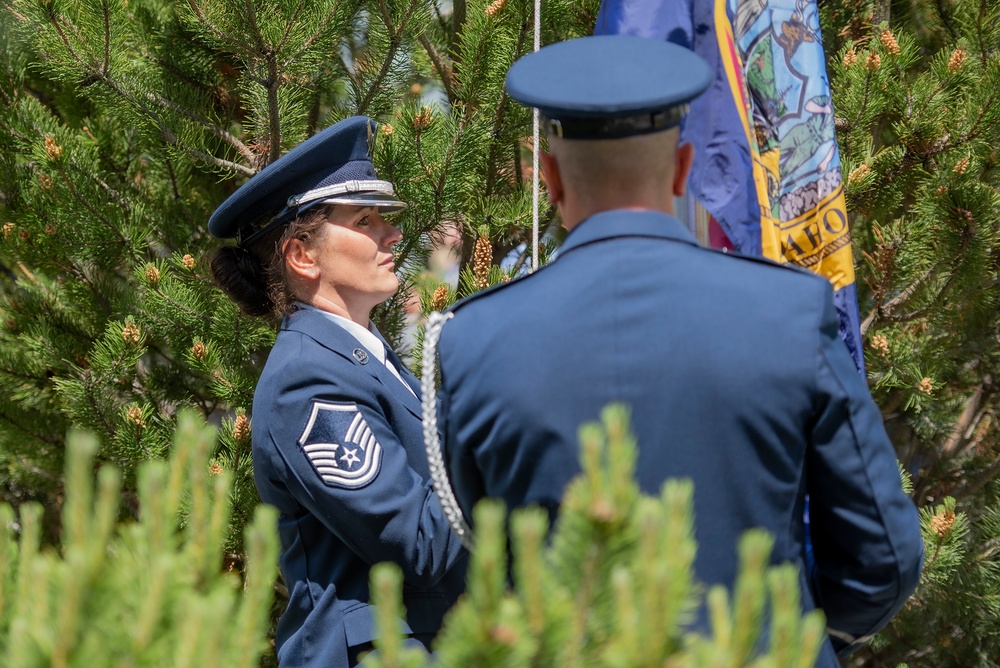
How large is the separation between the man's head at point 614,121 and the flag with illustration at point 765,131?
2.40 feet

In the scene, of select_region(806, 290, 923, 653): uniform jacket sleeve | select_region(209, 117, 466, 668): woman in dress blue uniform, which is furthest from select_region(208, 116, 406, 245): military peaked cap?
select_region(806, 290, 923, 653): uniform jacket sleeve

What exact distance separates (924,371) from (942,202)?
515 millimetres

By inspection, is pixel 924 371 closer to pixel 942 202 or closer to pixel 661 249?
pixel 942 202

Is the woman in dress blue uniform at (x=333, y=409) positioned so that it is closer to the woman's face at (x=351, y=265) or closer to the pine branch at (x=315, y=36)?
the woman's face at (x=351, y=265)

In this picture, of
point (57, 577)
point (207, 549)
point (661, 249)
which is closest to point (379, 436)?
point (661, 249)

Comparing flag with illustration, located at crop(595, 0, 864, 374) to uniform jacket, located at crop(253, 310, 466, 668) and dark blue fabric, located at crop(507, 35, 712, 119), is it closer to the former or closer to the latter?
dark blue fabric, located at crop(507, 35, 712, 119)

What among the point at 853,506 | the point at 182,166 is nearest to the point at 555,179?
the point at 853,506

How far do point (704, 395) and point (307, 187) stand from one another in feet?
4.31

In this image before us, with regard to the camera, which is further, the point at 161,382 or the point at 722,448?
the point at 161,382

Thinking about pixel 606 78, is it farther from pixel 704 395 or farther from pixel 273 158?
pixel 273 158

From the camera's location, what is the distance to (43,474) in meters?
3.56

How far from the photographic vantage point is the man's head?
145 cm

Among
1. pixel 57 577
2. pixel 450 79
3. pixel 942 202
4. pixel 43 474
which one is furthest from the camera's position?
pixel 43 474

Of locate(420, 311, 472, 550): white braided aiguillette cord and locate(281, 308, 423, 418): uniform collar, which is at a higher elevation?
locate(420, 311, 472, 550): white braided aiguillette cord
